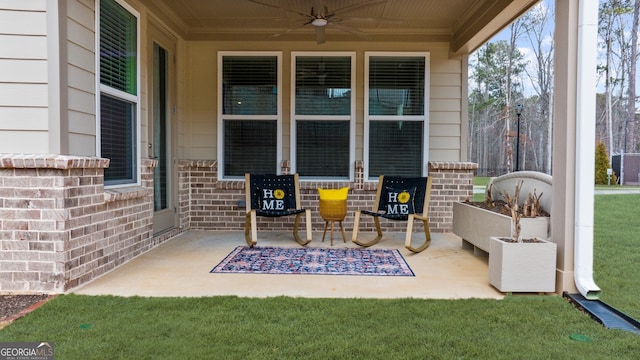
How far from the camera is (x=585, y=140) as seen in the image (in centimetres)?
297

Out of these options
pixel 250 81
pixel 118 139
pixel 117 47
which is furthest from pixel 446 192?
pixel 117 47

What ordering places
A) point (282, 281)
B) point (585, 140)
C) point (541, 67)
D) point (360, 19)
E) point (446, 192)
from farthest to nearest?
point (541, 67), point (446, 192), point (360, 19), point (282, 281), point (585, 140)

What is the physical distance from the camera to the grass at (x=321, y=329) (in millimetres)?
2102

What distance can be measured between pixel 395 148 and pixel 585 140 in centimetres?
315

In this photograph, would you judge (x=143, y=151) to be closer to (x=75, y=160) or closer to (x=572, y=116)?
(x=75, y=160)

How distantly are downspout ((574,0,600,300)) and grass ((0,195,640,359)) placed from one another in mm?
310

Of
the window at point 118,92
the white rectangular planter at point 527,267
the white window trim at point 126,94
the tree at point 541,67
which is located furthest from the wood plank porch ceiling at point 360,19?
the tree at point 541,67

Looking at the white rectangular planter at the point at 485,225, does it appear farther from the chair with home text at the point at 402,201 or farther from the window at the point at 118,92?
the window at the point at 118,92

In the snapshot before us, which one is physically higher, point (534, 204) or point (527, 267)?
point (534, 204)

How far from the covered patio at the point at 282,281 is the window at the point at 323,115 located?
1.95m

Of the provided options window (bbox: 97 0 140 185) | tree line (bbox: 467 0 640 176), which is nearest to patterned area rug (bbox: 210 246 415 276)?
window (bbox: 97 0 140 185)

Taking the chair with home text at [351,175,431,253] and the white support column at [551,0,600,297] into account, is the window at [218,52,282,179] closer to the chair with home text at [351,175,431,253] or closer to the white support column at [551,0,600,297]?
the chair with home text at [351,175,431,253]

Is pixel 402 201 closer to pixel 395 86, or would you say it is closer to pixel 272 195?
pixel 272 195

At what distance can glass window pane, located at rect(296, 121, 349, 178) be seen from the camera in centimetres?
599
